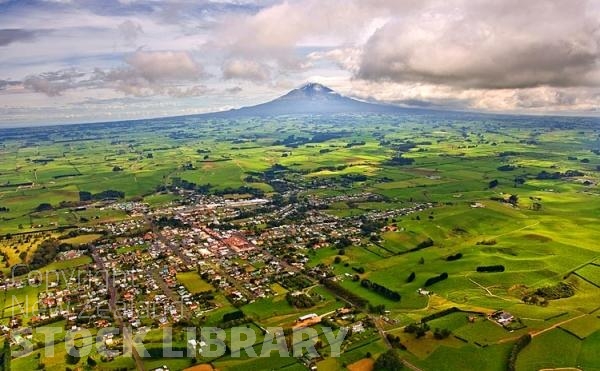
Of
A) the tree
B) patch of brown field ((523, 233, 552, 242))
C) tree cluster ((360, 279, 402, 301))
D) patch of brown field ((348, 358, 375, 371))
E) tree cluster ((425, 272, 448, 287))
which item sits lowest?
patch of brown field ((348, 358, 375, 371))

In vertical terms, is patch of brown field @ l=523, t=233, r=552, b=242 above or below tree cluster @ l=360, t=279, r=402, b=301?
above

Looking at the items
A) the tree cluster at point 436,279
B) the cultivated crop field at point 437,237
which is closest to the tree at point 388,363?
the cultivated crop field at point 437,237

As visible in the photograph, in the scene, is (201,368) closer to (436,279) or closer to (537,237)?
(436,279)

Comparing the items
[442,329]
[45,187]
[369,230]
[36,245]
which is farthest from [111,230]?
[442,329]

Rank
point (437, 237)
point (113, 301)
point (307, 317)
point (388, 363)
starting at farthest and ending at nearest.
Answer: point (437, 237)
point (113, 301)
point (307, 317)
point (388, 363)

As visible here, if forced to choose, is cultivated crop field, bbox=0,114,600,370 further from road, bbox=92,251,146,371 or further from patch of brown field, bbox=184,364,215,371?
road, bbox=92,251,146,371

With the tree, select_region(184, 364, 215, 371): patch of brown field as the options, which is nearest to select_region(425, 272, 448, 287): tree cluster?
the tree

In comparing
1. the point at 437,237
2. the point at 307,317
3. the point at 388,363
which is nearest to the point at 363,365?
the point at 388,363
